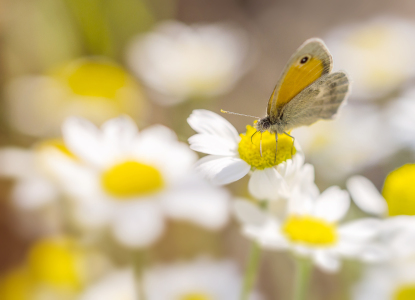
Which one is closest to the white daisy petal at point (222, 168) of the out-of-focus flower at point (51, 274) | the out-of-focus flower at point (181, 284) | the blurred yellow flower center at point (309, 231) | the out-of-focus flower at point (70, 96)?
the blurred yellow flower center at point (309, 231)

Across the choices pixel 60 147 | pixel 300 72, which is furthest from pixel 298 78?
pixel 60 147

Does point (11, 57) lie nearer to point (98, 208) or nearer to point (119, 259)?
point (119, 259)

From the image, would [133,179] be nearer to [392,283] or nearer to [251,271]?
[251,271]

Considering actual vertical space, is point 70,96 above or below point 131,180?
above

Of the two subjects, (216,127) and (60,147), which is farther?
(60,147)

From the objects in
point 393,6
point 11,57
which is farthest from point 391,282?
point 393,6

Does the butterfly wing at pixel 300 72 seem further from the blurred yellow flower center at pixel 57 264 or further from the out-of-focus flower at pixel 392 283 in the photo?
the blurred yellow flower center at pixel 57 264

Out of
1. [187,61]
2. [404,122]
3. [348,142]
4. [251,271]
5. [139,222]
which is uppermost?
[187,61]
